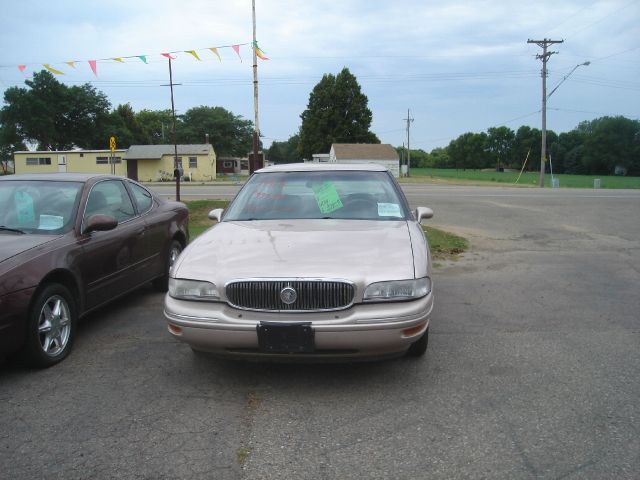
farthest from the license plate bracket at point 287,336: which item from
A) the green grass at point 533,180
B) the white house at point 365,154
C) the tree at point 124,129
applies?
the tree at point 124,129

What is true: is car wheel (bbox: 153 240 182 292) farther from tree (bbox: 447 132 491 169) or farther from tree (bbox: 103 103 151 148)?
tree (bbox: 447 132 491 169)

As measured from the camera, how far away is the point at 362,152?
65.7 meters

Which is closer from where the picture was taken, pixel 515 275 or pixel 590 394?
pixel 590 394

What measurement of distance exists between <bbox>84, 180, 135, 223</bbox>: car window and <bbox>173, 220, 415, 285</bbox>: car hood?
141cm

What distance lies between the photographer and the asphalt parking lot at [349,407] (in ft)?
8.73

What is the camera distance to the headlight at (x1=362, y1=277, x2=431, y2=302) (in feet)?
10.8

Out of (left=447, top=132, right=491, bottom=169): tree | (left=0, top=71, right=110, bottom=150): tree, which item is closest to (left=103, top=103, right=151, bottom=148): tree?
(left=0, top=71, right=110, bottom=150): tree

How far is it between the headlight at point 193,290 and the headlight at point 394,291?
0.96 meters

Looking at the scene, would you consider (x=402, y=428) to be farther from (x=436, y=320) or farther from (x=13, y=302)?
(x=13, y=302)

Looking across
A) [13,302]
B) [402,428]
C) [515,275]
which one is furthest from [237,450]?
[515,275]

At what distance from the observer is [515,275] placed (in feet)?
23.9

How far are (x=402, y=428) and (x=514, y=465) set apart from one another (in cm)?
63

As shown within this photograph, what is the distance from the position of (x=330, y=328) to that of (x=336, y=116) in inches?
2811

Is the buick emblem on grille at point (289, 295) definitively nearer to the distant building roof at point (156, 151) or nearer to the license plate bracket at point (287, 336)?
the license plate bracket at point (287, 336)
